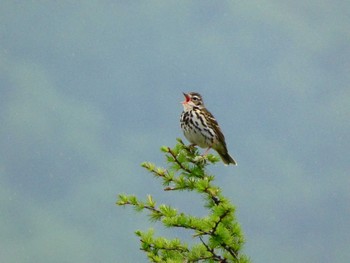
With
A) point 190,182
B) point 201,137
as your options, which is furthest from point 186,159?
point 201,137

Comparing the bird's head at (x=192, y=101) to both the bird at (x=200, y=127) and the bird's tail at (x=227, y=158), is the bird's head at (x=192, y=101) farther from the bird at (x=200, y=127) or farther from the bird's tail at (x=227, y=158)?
the bird's tail at (x=227, y=158)

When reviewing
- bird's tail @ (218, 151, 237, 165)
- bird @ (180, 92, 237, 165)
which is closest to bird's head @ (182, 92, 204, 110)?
bird @ (180, 92, 237, 165)

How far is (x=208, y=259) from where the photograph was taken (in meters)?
7.75

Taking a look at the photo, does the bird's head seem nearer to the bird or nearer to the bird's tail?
the bird

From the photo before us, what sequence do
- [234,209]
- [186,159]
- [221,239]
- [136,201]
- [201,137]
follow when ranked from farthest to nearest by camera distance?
[201,137], [186,159], [136,201], [221,239], [234,209]

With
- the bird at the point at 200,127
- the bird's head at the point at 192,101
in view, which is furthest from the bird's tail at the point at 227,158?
the bird's head at the point at 192,101

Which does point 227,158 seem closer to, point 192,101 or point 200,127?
point 200,127

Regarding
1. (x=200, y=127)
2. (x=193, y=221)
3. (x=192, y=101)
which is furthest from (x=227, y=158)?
(x=193, y=221)

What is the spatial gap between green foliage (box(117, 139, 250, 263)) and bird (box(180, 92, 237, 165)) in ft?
7.38

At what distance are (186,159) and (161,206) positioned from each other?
3.85 feet

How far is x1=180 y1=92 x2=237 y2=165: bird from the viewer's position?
11.0 m

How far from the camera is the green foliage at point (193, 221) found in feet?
23.6

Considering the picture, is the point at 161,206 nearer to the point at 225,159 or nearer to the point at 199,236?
the point at 199,236

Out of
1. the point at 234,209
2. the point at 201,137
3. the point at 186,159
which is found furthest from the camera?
the point at 201,137
